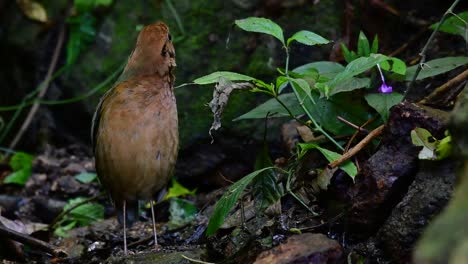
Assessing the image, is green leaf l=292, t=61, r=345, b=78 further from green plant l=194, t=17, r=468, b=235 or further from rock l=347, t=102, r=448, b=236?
rock l=347, t=102, r=448, b=236

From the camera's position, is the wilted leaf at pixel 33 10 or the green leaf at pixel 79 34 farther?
the wilted leaf at pixel 33 10

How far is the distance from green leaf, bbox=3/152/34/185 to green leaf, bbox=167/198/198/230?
148cm

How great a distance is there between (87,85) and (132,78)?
2.32 metres

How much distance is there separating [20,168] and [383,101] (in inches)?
134

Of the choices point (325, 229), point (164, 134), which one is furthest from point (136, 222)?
point (325, 229)

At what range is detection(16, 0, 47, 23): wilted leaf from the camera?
6.39 metres

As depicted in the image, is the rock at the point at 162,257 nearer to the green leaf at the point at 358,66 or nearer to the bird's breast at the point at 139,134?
the bird's breast at the point at 139,134

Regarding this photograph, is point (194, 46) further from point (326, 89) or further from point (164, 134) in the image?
point (326, 89)

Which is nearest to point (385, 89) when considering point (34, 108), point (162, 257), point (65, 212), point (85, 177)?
point (162, 257)

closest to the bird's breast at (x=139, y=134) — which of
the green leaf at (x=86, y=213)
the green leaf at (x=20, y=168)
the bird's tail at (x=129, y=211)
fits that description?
the bird's tail at (x=129, y=211)

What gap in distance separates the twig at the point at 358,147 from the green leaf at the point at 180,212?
154 centimetres

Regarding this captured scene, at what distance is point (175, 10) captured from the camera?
5535mm

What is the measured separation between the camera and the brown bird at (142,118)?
3.64 meters

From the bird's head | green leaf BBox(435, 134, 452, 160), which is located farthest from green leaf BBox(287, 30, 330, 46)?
the bird's head
